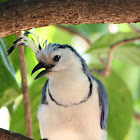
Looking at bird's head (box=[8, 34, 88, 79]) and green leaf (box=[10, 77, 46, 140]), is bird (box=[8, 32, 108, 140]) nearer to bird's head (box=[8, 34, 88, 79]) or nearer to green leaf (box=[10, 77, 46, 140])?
bird's head (box=[8, 34, 88, 79])

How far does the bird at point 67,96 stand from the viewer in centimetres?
196

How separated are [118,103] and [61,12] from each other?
152 cm

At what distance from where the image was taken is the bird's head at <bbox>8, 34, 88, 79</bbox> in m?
1.96

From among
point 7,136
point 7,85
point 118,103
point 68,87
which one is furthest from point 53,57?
point 118,103

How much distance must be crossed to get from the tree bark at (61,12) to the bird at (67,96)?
39 centimetres

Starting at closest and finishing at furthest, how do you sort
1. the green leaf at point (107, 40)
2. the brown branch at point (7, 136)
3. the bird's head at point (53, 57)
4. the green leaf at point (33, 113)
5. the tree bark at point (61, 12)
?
the tree bark at point (61, 12) < the brown branch at point (7, 136) < the bird's head at point (53, 57) < the green leaf at point (33, 113) < the green leaf at point (107, 40)

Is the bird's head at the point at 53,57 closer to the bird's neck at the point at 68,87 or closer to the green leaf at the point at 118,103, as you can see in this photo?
the bird's neck at the point at 68,87

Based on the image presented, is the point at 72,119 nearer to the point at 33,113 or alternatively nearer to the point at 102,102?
the point at 102,102

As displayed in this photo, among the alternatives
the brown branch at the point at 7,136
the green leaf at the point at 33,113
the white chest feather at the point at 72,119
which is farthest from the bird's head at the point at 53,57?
the green leaf at the point at 33,113

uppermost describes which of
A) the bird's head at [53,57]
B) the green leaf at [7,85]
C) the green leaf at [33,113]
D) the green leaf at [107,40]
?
the green leaf at [107,40]

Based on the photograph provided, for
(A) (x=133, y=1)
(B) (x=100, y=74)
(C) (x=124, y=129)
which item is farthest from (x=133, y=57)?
(A) (x=133, y=1)

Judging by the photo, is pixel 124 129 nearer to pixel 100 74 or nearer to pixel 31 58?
Answer: pixel 100 74

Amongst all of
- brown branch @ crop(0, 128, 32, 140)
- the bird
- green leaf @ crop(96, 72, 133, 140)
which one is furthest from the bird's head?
green leaf @ crop(96, 72, 133, 140)

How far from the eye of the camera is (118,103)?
2.88 meters
